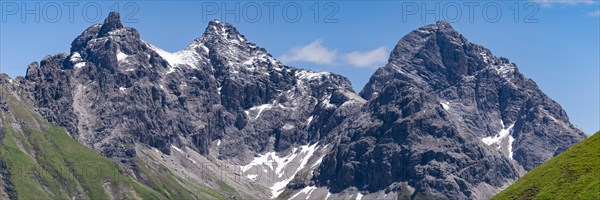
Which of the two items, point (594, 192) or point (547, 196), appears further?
point (547, 196)

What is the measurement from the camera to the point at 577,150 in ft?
495

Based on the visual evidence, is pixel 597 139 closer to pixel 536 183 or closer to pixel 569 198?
pixel 536 183

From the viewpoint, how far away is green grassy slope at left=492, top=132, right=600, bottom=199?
131 metres

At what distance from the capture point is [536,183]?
5797 inches

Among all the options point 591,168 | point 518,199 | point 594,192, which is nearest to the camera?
point 594,192

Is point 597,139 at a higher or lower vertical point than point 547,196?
higher

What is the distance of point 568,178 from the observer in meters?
139

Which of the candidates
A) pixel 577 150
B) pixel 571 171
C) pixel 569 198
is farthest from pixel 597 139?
pixel 569 198

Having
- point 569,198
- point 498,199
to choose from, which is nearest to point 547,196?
point 569,198

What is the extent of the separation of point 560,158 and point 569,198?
988 inches

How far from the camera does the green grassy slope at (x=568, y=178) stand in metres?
131

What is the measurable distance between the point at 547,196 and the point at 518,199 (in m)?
9.13

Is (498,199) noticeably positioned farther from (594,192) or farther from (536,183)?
(594,192)

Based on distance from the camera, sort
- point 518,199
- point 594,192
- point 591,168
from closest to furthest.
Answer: point 594,192 < point 591,168 < point 518,199
